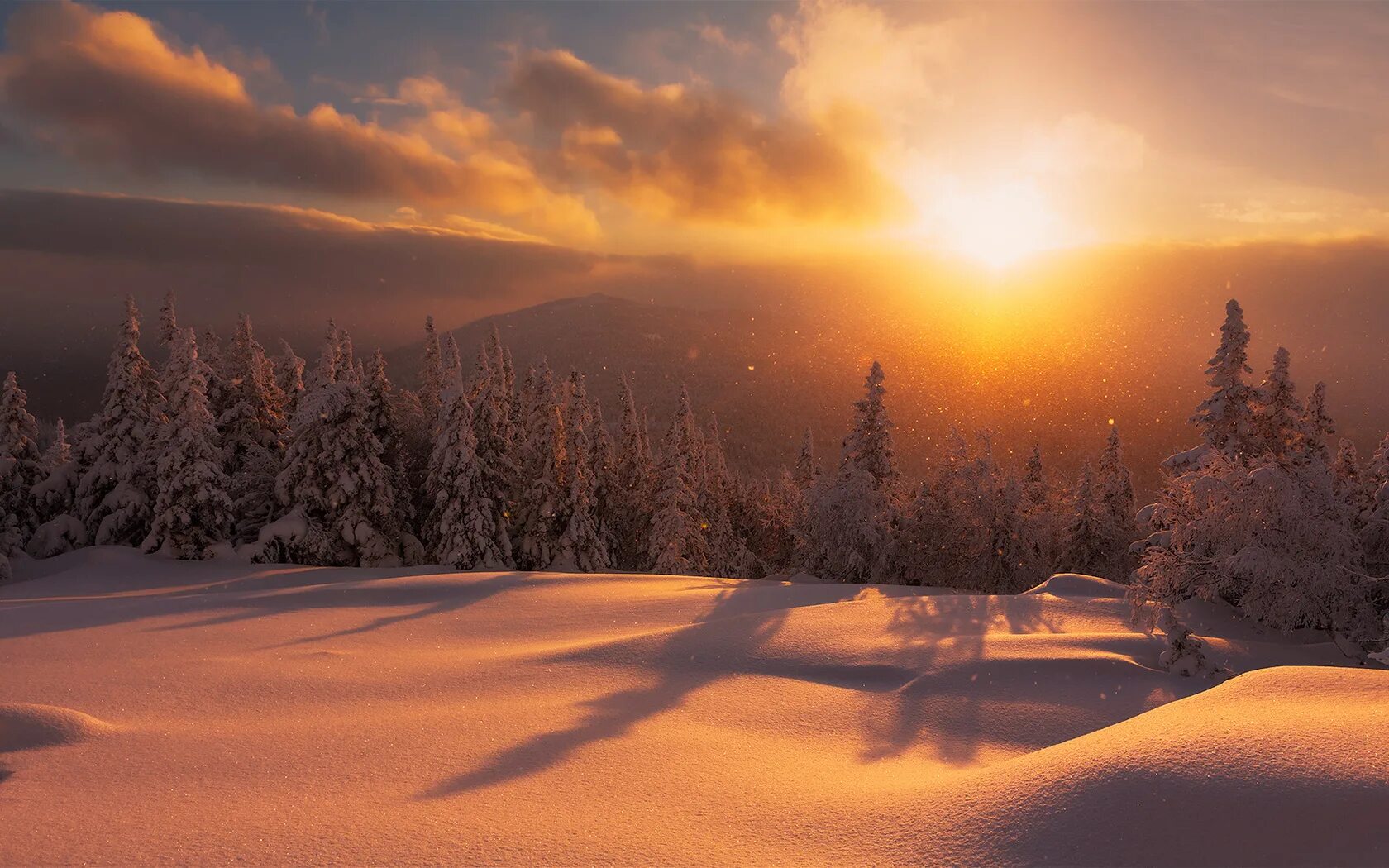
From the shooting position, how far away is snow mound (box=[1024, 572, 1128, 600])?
17609mm

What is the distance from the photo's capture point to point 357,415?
31.2m

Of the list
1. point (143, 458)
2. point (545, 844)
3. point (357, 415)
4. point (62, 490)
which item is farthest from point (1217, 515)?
point (62, 490)

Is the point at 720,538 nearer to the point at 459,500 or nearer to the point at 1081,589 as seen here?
the point at 459,500

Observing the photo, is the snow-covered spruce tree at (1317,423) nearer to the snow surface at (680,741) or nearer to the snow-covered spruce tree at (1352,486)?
the snow-covered spruce tree at (1352,486)

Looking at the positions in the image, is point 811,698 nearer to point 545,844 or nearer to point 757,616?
point 757,616

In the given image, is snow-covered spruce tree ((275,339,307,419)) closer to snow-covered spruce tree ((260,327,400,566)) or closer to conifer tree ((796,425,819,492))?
snow-covered spruce tree ((260,327,400,566))

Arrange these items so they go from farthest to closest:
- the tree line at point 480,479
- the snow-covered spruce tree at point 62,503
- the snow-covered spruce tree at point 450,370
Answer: the snow-covered spruce tree at point 450,370 < the snow-covered spruce tree at point 62,503 < the tree line at point 480,479

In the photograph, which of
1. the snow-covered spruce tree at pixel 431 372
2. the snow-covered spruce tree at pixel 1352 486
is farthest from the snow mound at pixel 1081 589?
the snow-covered spruce tree at pixel 431 372

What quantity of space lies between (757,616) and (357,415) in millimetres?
24055

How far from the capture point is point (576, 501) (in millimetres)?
36469

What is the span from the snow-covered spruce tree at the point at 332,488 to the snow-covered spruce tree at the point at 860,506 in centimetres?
2100

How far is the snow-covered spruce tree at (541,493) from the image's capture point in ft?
119

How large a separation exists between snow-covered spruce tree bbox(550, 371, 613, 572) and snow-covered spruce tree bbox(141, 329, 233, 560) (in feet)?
49.2

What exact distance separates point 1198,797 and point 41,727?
34.0 ft
